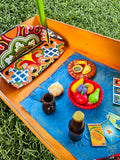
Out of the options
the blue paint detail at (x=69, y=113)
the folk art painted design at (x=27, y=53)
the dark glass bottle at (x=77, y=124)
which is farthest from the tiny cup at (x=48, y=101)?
the folk art painted design at (x=27, y=53)

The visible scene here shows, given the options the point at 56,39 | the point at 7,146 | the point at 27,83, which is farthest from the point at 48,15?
the point at 7,146

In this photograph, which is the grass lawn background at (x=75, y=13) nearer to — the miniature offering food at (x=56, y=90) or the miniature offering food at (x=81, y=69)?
the miniature offering food at (x=56, y=90)

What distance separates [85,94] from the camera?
3.16 ft

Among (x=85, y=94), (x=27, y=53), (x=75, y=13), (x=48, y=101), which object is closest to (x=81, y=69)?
(x=85, y=94)

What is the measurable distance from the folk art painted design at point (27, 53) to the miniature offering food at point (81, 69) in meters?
0.20

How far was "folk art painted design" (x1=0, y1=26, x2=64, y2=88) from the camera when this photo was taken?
1231 mm

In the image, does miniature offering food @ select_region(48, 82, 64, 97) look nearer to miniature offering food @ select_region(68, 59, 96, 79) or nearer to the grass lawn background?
miniature offering food @ select_region(68, 59, 96, 79)

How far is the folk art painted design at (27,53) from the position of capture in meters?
1.23

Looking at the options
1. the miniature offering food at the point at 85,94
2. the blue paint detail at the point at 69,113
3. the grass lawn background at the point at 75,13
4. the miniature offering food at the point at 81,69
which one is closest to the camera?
the blue paint detail at the point at 69,113

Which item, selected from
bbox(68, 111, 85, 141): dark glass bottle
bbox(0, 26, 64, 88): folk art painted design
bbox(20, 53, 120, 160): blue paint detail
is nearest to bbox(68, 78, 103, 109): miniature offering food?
bbox(20, 53, 120, 160): blue paint detail

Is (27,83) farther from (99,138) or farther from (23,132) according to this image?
(99,138)

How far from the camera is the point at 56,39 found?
146 cm

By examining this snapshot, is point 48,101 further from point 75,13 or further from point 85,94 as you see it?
point 75,13

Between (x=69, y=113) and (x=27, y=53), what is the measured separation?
2.49 feet
